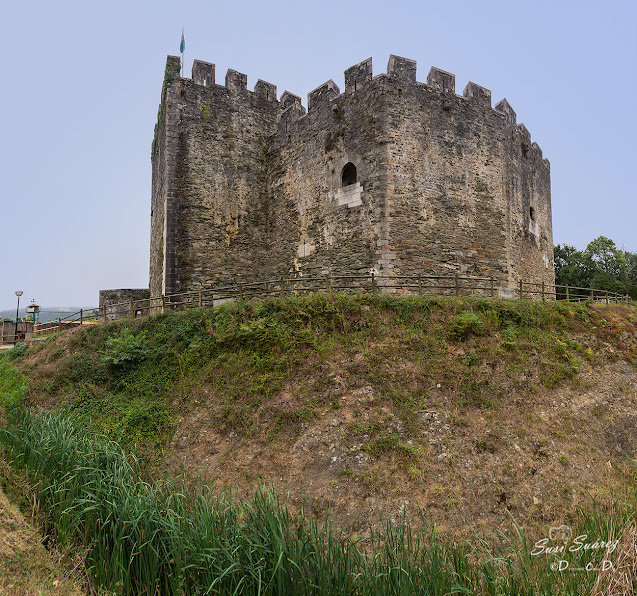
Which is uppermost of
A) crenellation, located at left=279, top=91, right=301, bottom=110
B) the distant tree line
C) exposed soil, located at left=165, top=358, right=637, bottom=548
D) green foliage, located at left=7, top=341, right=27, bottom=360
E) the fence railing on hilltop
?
crenellation, located at left=279, top=91, right=301, bottom=110

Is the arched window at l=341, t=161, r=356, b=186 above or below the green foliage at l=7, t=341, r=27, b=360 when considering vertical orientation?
above

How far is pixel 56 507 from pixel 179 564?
2798 mm

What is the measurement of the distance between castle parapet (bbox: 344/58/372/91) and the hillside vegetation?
26.2ft

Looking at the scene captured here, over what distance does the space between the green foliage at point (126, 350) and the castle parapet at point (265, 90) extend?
10.9 meters

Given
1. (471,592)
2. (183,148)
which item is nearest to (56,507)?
(471,592)

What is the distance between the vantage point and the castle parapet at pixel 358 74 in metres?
14.4

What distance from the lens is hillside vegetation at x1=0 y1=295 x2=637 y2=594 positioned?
7.69 meters

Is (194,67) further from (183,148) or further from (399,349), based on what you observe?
(399,349)

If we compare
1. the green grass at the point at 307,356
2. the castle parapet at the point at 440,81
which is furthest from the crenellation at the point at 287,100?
the green grass at the point at 307,356

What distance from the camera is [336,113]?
14992 millimetres

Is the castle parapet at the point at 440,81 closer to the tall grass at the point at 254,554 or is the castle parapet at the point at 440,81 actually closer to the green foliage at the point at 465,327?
the green foliage at the point at 465,327

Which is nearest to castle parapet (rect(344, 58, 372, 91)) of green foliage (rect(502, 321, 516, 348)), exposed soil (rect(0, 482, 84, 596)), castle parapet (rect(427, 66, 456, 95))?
castle parapet (rect(427, 66, 456, 95))

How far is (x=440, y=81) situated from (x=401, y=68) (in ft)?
4.85

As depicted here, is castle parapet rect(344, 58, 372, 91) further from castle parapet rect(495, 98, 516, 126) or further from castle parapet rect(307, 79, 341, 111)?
castle parapet rect(495, 98, 516, 126)
